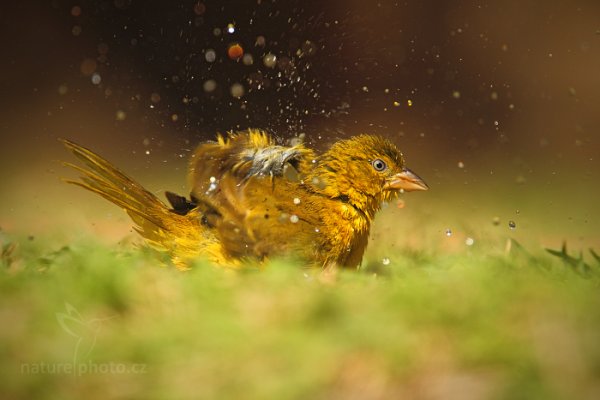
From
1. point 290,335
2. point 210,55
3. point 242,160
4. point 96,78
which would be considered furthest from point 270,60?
point 96,78

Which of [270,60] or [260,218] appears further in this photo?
[270,60]

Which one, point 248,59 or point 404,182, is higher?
point 248,59

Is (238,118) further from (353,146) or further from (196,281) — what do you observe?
(196,281)

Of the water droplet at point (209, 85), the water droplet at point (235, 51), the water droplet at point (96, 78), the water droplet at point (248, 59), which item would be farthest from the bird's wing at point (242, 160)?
the water droplet at point (96, 78)

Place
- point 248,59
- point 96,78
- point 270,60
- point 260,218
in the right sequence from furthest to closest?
1. point 96,78
2. point 248,59
3. point 270,60
4. point 260,218

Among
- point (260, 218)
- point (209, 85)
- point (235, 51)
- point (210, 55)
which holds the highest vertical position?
point (235, 51)

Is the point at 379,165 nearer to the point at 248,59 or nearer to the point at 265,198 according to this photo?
the point at 265,198

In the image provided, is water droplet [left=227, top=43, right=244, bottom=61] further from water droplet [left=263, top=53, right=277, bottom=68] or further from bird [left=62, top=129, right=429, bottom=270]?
bird [left=62, top=129, right=429, bottom=270]
